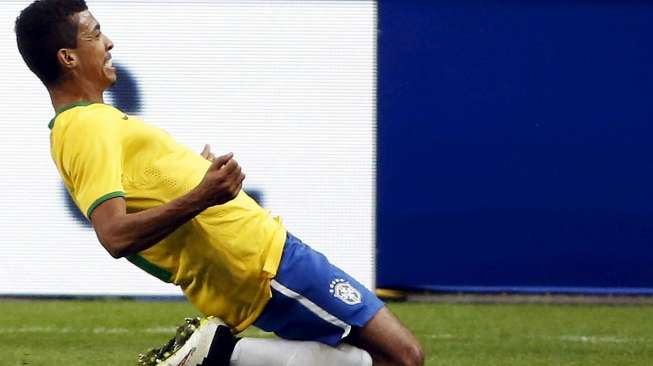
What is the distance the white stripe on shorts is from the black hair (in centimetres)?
88

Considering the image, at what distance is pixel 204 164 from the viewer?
4371mm

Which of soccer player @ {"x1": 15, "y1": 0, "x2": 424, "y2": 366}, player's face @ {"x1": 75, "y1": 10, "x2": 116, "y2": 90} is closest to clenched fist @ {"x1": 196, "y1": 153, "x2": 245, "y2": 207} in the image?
soccer player @ {"x1": 15, "y1": 0, "x2": 424, "y2": 366}

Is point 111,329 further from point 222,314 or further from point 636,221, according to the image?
point 222,314

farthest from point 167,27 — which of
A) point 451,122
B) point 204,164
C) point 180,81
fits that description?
point 204,164

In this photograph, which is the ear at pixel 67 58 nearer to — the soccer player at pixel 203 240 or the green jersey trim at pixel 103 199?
the soccer player at pixel 203 240

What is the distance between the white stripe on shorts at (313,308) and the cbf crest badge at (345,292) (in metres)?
0.06

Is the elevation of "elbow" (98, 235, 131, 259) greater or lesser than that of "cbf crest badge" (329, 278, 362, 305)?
greater

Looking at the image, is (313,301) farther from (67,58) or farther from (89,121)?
(67,58)

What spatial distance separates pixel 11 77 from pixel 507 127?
307 cm

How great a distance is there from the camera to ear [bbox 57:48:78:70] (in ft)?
14.0

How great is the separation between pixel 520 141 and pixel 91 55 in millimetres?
5264

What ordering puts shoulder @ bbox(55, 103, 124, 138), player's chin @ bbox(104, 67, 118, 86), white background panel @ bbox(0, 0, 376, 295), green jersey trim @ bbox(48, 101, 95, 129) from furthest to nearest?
white background panel @ bbox(0, 0, 376, 295) → player's chin @ bbox(104, 67, 118, 86) → green jersey trim @ bbox(48, 101, 95, 129) → shoulder @ bbox(55, 103, 124, 138)

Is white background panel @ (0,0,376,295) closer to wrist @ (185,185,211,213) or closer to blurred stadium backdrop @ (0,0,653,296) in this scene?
blurred stadium backdrop @ (0,0,653,296)

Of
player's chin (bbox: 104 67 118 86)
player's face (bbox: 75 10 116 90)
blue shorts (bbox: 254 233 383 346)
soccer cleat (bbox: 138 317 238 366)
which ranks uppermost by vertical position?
player's face (bbox: 75 10 116 90)
